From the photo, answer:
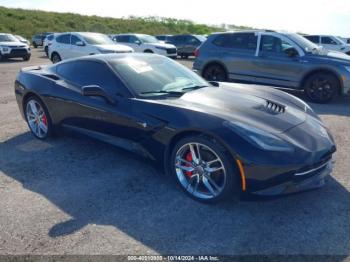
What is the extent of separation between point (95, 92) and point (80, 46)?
462 inches

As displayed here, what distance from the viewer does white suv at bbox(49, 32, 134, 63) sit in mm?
14344

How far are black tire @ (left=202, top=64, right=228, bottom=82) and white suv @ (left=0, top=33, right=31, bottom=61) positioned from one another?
13509mm

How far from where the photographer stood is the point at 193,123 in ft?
11.0

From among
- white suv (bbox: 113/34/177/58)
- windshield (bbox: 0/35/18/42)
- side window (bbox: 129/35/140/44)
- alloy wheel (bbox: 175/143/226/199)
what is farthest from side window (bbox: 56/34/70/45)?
alloy wheel (bbox: 175/143/226/199)

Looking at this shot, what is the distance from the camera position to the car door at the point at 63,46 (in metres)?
15.4

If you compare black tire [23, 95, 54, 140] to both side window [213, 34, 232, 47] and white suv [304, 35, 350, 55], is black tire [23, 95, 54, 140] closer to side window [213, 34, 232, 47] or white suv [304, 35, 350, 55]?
side window [213, 34, 232, 47]

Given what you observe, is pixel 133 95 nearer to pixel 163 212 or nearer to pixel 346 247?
pixel 163 212

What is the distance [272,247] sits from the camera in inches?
109

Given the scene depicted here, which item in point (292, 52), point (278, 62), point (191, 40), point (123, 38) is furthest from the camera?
point (191, 40)

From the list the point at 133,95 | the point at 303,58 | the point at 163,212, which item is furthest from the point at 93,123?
the point at 303,58

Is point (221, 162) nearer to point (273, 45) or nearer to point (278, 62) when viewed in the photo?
point (278, 62)

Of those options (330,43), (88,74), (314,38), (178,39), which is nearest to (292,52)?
(88,74)

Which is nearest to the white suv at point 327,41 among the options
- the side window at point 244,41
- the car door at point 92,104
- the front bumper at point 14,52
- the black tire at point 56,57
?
the side window at point 244,41

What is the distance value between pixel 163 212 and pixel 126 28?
5468cm
